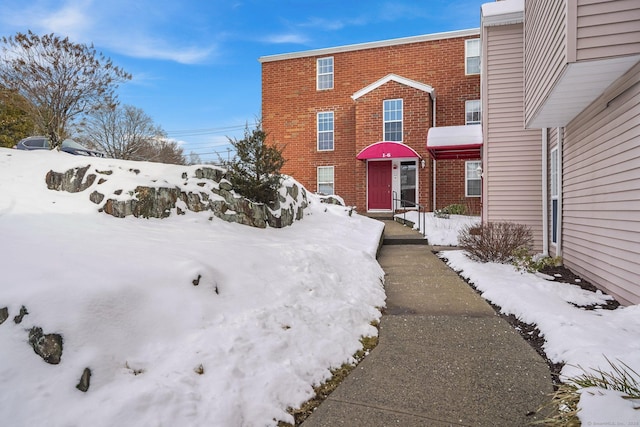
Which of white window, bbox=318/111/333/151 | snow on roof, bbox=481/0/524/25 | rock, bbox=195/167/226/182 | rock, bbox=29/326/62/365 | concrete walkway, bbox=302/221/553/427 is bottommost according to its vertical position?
concrete walkway, bbox=302/221/553/427

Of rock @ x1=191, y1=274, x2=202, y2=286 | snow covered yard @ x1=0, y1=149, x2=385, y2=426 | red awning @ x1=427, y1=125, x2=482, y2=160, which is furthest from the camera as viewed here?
red awning @ x1=427, y1=125, x2=482, y2=160

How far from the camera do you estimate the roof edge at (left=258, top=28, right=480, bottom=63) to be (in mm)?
15602

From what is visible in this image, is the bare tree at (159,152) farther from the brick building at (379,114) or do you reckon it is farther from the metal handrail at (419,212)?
the metal handrail at (419,212)

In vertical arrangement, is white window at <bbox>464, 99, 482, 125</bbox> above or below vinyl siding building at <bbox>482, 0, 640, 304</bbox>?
above

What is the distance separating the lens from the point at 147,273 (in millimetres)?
3350

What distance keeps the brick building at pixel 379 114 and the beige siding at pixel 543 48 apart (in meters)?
5.87

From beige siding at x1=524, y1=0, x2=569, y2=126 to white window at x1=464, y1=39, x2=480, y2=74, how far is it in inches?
347

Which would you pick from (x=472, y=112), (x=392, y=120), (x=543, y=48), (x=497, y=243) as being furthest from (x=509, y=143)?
(x=472, y=112)

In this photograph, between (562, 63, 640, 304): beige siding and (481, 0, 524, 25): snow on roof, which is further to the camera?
(481, 0, 524, 25): snow on roof

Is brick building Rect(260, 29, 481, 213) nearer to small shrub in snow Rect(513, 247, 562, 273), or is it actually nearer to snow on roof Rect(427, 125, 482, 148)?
snow on roof Rect(427, 125, 482, 148)

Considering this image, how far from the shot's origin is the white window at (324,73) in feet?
57.5

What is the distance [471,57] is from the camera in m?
15.6

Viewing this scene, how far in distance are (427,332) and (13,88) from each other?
12.2 meters

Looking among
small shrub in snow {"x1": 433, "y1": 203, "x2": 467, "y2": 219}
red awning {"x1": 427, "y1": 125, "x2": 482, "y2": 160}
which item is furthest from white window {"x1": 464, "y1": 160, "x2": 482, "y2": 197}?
red awning {"x1": 427, "y1": 125, "x2": 482, "y2": 160}
